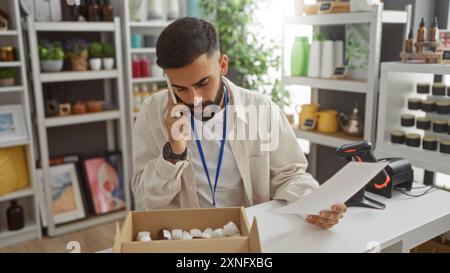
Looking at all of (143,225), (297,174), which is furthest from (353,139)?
(143,225)

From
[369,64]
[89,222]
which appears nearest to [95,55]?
[89,222]

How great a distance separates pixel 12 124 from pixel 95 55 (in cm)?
71

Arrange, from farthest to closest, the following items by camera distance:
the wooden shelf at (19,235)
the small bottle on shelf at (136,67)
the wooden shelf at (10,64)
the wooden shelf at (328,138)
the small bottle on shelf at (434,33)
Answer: the small bottle on shelf at (136,67)
the wooden shelf at (19,235)
the wooden shelf at (10,64)
the wooden shelf at (328,138)
the small bottle on shelf at (434,33)

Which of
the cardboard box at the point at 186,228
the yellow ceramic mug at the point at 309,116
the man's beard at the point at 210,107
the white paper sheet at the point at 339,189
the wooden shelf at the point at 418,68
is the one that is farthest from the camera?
the yellow ceramic mug at the point at 309,116

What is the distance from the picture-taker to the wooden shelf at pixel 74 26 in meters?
2.71

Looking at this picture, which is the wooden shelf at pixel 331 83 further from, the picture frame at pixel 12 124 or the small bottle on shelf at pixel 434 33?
the picture frame at pixel 12 124

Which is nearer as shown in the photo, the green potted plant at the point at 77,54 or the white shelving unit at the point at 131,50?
the green potted plant at the point at 77,54

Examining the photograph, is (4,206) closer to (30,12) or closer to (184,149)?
(30,12)

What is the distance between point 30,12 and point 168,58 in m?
1.92

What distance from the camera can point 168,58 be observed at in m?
1.21

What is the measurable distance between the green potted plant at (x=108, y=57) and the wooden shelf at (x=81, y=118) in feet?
1.07

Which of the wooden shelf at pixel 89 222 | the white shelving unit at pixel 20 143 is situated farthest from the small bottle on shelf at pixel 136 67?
the wooden shelf at pixel 89 222

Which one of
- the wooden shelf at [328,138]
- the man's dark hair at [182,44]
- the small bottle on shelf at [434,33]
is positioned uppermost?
the small bottle on shelf at [434,33]

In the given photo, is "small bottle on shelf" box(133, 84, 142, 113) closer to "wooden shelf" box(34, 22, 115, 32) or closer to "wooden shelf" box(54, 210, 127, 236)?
"wooden shelf" box(34, 22, 115, 32)
